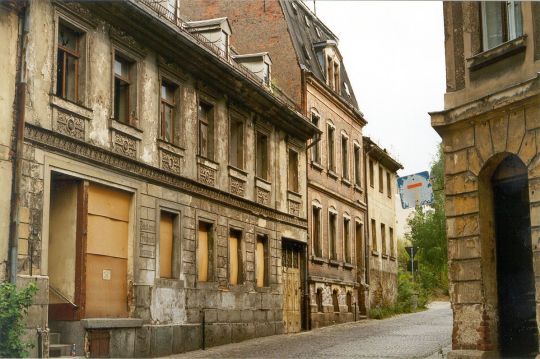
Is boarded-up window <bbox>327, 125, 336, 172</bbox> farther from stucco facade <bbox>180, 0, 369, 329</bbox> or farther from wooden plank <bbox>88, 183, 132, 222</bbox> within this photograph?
wooden plank <bbox>88, 183, 132, 222</bbox>

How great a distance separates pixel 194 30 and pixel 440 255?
36853mm

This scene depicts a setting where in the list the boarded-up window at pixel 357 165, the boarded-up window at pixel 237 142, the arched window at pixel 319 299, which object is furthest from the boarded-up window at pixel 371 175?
the boarded-up window at pixel 237 142

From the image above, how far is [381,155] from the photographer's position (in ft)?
129

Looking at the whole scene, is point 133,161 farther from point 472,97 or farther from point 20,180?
point 472,97

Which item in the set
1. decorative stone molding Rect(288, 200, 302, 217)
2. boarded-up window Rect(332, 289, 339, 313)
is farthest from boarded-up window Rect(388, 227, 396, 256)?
decorative stone molding Rect(288, 200, 302, 217)

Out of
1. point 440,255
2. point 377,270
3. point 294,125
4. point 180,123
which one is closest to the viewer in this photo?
point 180,123

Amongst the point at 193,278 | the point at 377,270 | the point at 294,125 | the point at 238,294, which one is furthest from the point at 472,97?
the point at 377,270

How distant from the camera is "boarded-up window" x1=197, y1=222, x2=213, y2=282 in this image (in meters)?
20.6

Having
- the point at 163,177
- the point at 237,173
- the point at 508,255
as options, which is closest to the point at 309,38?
the point at 237,173

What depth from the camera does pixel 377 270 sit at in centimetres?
3712

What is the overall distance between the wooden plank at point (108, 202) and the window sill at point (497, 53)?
7.87 metres

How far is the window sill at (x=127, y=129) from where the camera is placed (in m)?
16.9

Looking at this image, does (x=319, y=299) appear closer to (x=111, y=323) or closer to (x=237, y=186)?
(x=237, y=186)

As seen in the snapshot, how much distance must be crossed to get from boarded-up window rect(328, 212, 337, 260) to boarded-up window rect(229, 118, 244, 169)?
866 centimetres
